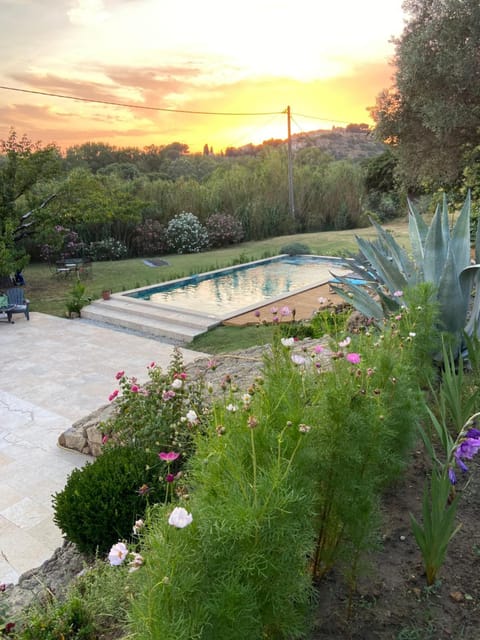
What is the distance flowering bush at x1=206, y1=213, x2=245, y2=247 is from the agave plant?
13794 mm

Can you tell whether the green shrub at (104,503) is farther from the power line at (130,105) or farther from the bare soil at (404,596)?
the power line at (130,105)

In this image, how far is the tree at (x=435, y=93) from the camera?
30.8ft

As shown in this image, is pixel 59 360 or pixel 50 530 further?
pixel 59 360

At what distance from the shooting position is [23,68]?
13.9m

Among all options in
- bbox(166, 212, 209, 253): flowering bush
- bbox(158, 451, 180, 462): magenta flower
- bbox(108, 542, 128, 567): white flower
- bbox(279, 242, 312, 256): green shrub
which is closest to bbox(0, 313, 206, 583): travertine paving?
bbox(158, 451, 180, 462): magenta flower

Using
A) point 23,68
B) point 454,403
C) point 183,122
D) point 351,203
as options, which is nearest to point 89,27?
point 23,68

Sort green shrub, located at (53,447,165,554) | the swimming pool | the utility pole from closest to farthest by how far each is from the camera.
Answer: green shrub, located at (53,447,165,554) < the swimming pool < the utility pole

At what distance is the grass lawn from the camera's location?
441 inches

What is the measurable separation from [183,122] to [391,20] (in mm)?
13434

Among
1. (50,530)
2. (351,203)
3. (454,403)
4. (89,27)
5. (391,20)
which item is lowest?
(50,530)

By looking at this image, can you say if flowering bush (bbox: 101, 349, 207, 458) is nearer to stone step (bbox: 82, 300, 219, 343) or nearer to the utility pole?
stone step (bbox: 82, 300, 219, 343)

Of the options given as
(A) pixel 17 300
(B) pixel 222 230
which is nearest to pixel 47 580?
(A) pixel 17 300

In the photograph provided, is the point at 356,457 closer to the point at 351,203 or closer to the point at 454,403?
the point at 454,403

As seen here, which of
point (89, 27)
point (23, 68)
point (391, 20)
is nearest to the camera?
point (391, 20)
